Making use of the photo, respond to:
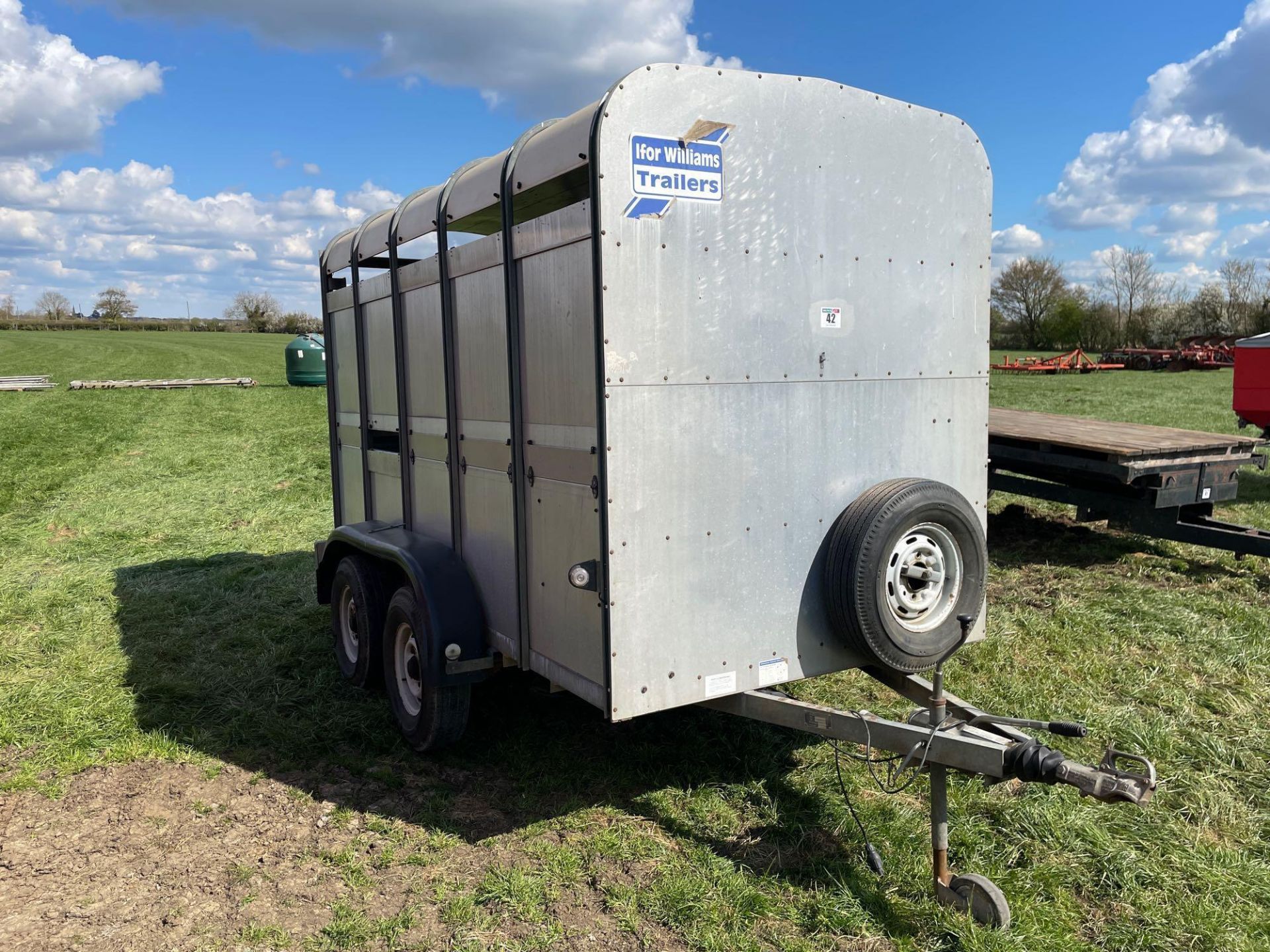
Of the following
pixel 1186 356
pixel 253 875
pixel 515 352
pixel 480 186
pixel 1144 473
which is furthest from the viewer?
pixel 1186 356

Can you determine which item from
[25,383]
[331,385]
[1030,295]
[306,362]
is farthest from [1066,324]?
[331,385]

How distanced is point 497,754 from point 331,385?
287 cm

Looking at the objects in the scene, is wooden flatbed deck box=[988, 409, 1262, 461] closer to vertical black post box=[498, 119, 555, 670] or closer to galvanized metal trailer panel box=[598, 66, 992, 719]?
galvanized metal trailer panel box=[598, 66, 992, 719]

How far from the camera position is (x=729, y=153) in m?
3.42

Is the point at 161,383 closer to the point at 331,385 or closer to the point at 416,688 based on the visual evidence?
the point at 331,385

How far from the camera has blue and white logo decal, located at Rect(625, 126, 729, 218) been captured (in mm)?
3246

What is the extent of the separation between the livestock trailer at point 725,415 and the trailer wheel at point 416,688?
24 millimetres

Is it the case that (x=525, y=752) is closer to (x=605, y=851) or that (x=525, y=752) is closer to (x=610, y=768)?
(x=610, y=768)

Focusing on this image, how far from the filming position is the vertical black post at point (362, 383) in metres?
5.50

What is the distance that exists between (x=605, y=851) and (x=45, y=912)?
6.87 feet

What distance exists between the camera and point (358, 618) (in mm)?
5246

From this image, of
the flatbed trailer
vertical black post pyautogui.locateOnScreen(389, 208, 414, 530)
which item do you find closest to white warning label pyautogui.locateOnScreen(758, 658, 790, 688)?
vertical black post pyautogui.locateOnScreen(389, 208, 414, 530)

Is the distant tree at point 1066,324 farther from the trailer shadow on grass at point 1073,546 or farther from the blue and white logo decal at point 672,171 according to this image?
the blue and white logo decal at point 672,171

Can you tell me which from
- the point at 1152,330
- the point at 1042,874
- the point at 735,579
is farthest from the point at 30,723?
the point at 1152,330
